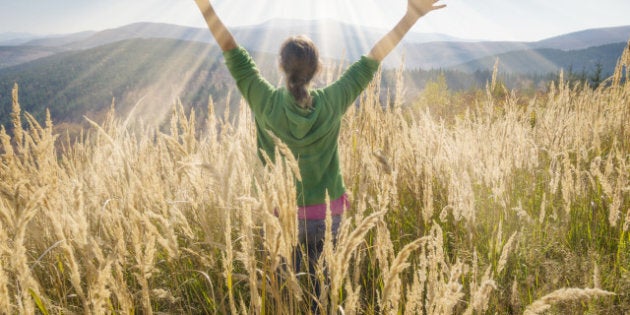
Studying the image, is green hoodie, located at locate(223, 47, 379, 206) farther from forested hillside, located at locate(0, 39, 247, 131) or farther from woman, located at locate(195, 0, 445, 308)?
forested hillside, located at locate(0, 39, 247, 131)

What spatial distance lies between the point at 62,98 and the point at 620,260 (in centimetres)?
7738

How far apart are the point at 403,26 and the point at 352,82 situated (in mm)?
387

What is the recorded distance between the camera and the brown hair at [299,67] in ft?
5.16

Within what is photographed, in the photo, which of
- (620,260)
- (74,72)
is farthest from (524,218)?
(74,72)

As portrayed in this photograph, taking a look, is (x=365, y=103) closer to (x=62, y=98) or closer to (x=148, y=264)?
(x=148, y=264)

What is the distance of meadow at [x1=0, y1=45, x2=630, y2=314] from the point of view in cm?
91

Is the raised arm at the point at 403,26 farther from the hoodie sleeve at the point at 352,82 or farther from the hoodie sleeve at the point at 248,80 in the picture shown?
the hoodie sleeve at the point at 248,80

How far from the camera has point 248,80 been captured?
174 cm

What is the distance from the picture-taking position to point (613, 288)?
4.93ft

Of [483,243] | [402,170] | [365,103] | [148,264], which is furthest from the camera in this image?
[365,103]

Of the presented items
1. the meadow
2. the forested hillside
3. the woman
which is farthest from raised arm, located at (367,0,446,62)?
the forested hillside

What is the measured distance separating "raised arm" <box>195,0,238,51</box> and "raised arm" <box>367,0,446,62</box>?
71 cm

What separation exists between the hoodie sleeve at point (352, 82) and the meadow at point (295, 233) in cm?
29

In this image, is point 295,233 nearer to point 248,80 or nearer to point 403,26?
point 248,80
